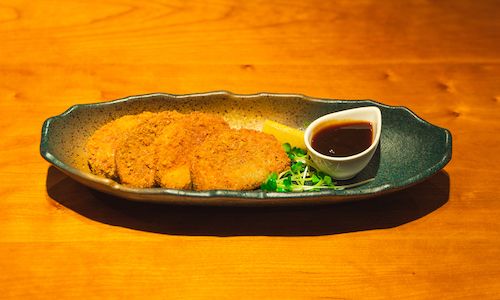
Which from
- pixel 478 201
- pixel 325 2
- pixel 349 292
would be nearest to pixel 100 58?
pixel 325 2

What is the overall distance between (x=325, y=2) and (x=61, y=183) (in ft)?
13.6

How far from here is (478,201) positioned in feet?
8.46

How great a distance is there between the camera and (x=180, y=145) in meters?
2.44

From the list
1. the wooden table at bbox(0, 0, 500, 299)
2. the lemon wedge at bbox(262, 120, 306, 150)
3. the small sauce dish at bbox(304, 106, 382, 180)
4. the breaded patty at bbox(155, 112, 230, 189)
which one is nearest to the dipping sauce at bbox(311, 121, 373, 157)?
the small sauce dish at bbox(304, 106, 382, 180)

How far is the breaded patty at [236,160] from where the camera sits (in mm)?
2350

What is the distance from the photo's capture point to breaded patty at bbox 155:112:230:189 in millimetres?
2326

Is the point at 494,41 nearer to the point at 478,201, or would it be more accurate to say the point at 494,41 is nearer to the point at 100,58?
the point at 478,201

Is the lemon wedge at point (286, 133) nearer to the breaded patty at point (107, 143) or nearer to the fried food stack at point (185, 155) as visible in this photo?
the fried food stack at point (185, 155)

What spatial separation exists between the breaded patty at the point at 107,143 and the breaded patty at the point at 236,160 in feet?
1.85

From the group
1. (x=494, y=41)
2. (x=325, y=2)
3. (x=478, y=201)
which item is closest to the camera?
(x=478, y=201)

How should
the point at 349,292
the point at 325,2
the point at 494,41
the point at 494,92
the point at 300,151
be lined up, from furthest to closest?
the point at 325,2 → the point at 494,41 → the point at 494,92 → the point at 300,151 → the point at 349,292

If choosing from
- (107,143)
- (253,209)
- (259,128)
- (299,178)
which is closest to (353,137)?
(299,178)

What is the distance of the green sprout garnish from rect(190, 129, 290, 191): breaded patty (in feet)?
0.21

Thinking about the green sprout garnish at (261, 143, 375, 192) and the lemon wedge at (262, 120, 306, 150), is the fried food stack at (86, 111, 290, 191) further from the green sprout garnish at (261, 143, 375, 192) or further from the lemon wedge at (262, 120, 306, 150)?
the lemon wedge at (262, 120, 306, 150)
